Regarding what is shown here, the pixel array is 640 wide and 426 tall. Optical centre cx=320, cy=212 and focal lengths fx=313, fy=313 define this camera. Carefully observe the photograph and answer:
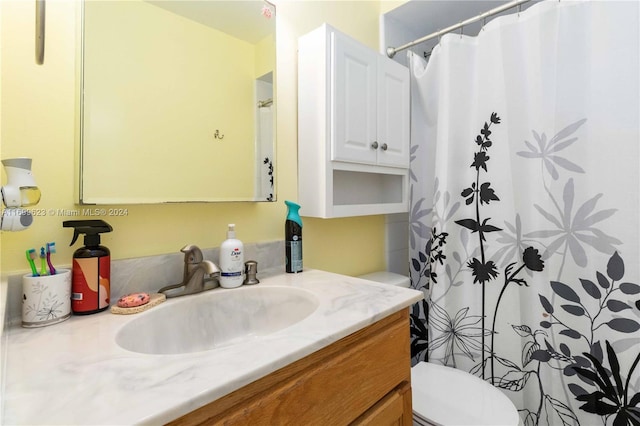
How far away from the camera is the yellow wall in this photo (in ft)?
2.18

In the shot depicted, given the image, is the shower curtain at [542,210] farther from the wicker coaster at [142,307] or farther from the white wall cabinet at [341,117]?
the wicker coaster at [142,307]

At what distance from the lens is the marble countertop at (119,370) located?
37 centimetres

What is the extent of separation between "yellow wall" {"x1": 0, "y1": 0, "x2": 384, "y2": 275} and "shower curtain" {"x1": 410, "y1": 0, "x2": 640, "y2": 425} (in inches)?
25.7

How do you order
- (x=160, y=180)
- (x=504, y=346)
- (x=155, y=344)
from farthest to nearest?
(x=504, y=346) → (x=160, y=180) → (x=155, y=344)

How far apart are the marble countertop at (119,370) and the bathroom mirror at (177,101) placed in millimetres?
336

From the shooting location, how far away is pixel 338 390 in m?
0.61

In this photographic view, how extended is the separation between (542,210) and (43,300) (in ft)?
4.79

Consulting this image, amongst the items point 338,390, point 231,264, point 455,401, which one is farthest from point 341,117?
point 455,401

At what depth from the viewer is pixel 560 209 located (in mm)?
1094

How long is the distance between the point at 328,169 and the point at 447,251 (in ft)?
2.15

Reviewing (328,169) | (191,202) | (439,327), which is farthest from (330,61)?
(439,327)

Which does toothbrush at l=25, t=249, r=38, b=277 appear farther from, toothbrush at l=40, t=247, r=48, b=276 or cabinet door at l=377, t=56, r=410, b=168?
cabinet door at l=377, t=56, r=410, b=168

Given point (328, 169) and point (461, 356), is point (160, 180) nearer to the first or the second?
point (328, 169)

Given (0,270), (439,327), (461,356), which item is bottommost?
(461,356)
